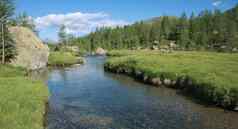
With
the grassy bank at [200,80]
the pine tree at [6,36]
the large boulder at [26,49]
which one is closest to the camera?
the grassy bank at [200,80]

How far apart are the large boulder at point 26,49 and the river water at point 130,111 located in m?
26.2

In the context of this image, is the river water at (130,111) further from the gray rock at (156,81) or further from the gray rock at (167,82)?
the gray rock at (156,81)

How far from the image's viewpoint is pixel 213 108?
86.4 ft

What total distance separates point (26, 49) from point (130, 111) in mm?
42563

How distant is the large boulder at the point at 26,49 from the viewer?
5904 cm

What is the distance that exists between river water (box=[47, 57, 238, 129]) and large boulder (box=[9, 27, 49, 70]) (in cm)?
2620

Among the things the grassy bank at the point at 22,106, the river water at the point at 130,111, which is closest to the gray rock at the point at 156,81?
the river water at the point at 130,111

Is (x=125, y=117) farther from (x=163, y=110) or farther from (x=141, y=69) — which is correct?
(x=141, y=69)

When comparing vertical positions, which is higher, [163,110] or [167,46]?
[167,46]

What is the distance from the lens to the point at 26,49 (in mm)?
60469

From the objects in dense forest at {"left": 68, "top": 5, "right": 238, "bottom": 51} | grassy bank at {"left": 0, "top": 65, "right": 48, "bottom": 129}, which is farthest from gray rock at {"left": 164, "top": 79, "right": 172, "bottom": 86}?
dense forest at {"left": 68, "top": 5, "right": 238, "bottom": 51}

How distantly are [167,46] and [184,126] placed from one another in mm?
128171

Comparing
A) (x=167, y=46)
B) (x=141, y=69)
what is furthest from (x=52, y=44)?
(x=141, y=69)

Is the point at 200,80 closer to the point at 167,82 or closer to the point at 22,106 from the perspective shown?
the point at 167,82
